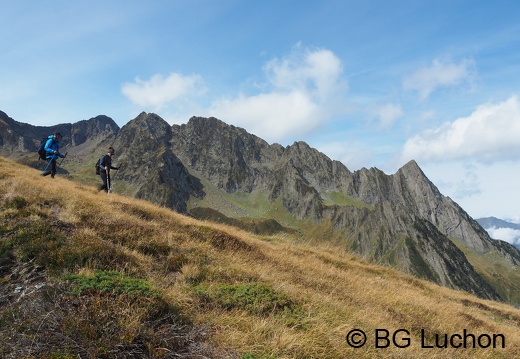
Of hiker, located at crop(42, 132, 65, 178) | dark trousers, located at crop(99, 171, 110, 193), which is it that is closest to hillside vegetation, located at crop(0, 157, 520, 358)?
dark trousers, located at crop(99, 171, 110, 193)

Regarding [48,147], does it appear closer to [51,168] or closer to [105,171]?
[51,168]

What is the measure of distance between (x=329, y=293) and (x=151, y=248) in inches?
229

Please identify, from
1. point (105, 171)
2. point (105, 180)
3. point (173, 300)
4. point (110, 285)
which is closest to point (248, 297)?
point (173, 300)

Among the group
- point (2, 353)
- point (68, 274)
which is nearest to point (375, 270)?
point (68, 274)

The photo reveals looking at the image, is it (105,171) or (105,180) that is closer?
(105,180)

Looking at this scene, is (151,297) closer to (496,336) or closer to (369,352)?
(369,352)

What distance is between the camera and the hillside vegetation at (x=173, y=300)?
212 inches

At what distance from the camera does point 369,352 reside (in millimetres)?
6703

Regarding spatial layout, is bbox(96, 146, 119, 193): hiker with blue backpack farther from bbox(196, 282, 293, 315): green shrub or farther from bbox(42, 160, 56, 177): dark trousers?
bbox(196, 282, 293, 315): green shrub

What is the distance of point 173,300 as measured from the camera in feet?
23.0

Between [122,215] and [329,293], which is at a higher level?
[122,215]

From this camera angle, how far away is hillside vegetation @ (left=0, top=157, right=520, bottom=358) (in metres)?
5.38

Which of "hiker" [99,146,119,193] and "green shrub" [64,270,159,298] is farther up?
"hiker" [99,146,119,193]

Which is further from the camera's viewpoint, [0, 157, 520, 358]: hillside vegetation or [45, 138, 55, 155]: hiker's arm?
[45, 138, 55, 155]: hiker's arm
